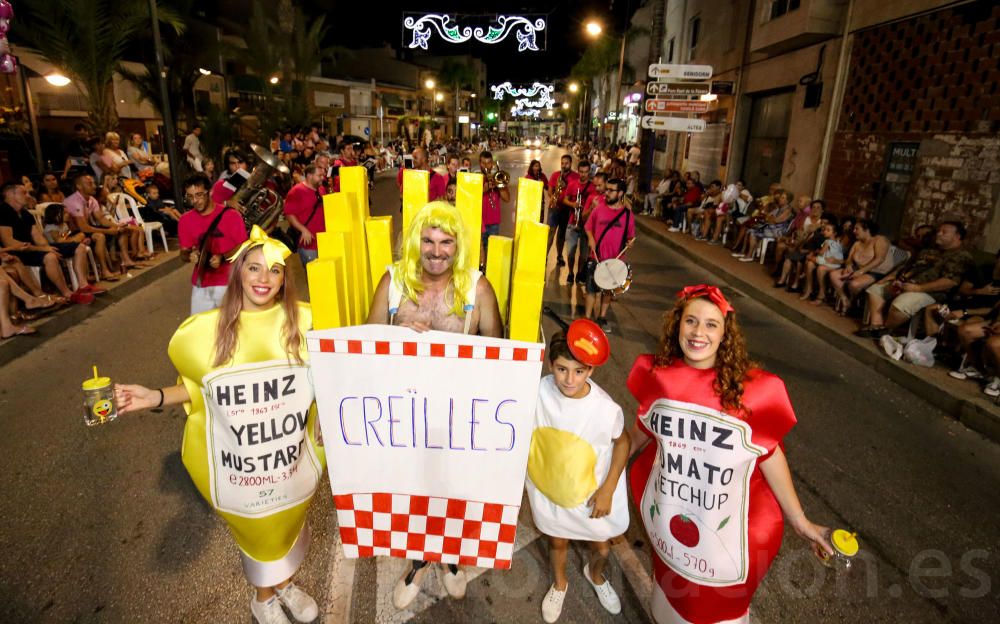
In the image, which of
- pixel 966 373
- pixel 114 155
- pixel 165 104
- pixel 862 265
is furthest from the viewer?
pixel 114 155

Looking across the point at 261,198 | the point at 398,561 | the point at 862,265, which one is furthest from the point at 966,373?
the point at 261,198

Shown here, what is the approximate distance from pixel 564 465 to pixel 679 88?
13186mm

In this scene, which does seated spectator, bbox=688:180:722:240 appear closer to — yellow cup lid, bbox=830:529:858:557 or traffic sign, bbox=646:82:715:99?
traffic sign, bbox=646:82:715:99

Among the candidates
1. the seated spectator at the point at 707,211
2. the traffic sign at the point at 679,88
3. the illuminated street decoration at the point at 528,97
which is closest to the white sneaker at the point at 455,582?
the seated spectator at the point at 707,211

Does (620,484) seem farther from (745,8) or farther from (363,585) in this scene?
(745,8)

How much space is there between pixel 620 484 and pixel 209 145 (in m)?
18.4

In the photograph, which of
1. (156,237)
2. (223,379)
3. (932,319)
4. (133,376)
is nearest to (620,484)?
(223,379)

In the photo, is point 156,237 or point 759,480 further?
point 156,237

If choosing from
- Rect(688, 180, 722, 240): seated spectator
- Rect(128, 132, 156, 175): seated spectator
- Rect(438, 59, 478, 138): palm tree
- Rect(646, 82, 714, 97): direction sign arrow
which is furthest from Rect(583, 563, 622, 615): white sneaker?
Rect(438, 59, 478, 138): palm tree

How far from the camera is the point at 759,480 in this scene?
7.06ft

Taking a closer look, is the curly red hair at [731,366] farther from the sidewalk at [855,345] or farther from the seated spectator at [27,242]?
the seated spectator at [27,242]

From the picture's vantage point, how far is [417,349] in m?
2.11

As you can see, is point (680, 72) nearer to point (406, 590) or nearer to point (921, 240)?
point (921, 240)

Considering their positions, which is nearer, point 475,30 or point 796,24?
point 796,24
